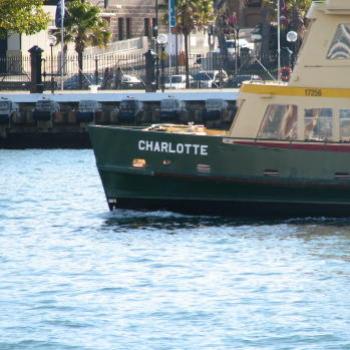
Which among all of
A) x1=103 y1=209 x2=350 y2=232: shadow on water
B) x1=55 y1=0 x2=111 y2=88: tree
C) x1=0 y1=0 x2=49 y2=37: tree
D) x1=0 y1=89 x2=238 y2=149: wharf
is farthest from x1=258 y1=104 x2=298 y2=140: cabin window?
x1=55 y1=0 x2=111 y2=88: tree

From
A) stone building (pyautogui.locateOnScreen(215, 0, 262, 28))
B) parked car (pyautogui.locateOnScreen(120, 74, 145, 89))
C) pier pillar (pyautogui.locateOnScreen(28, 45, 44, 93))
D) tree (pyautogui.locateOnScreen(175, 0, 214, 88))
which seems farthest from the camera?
stone building (pyautogui.locateOnScreen(215, 0, 262, 28))

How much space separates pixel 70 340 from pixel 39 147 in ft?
129

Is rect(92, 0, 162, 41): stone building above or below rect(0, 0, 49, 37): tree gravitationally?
below

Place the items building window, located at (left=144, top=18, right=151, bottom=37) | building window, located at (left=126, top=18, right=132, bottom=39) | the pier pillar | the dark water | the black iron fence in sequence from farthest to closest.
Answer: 1. building window, located at (left=144, top=18, right=151, bottom=37)
2. building window, located at (left=126, top=18, right=132, bottom=39)
3. the black iron fence
4. the pier pillar
5. the dark water

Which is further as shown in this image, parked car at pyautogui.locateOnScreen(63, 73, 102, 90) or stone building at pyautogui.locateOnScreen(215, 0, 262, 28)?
stone building at pyautogui.locateOnScreen(215, 0, 262, 28)

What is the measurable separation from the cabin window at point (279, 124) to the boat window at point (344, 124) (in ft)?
3.24

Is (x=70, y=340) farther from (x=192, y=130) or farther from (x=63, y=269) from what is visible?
(x=192, y=130)

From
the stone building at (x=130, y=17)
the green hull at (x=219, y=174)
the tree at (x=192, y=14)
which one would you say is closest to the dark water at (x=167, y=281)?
the green hull at (x=219, y=174)

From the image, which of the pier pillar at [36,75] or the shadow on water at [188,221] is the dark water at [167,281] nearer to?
the shadow on water at [188,221]

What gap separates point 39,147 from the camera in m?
69.4

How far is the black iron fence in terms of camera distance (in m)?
80.7

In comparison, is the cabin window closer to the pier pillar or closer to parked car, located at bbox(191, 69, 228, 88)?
the pier pillar

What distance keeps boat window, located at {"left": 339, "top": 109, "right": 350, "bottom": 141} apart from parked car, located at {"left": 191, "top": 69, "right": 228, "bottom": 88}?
37938 mm

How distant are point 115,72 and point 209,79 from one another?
4317 mm
